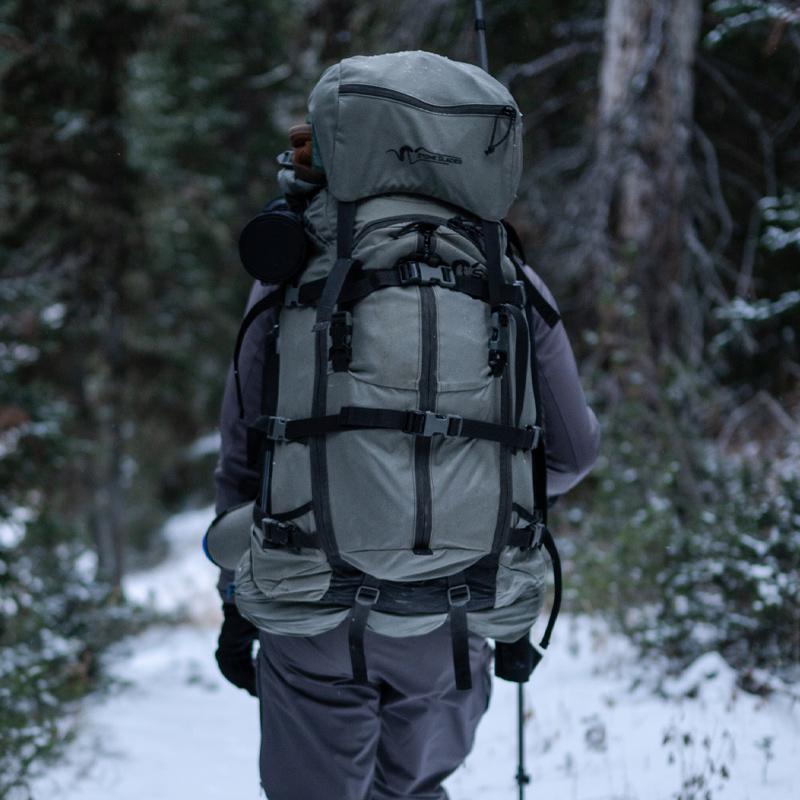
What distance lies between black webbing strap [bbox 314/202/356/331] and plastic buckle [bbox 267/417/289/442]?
0.74 feet

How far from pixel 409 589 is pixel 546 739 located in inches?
102

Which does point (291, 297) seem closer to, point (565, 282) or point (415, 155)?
point (415, 155)

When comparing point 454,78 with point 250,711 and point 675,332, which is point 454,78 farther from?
point 675,332

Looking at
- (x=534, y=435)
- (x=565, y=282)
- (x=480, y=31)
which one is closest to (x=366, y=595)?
(x=534, y=435)

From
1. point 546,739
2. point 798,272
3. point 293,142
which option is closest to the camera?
point 293,142

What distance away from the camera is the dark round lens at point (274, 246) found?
6.71ft

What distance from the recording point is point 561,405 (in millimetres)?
2332

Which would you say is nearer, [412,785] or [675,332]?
[412,785]

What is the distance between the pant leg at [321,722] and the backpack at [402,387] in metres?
0.09

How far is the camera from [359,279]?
2.00 m

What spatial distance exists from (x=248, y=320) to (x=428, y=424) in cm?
56

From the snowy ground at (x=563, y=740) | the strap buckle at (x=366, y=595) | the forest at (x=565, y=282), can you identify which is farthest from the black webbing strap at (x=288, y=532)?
the forest at (x=565, y=282)

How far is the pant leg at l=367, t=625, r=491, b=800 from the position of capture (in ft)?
6.84

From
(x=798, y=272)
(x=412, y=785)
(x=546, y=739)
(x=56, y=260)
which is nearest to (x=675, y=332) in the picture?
(x=798, y=272)
